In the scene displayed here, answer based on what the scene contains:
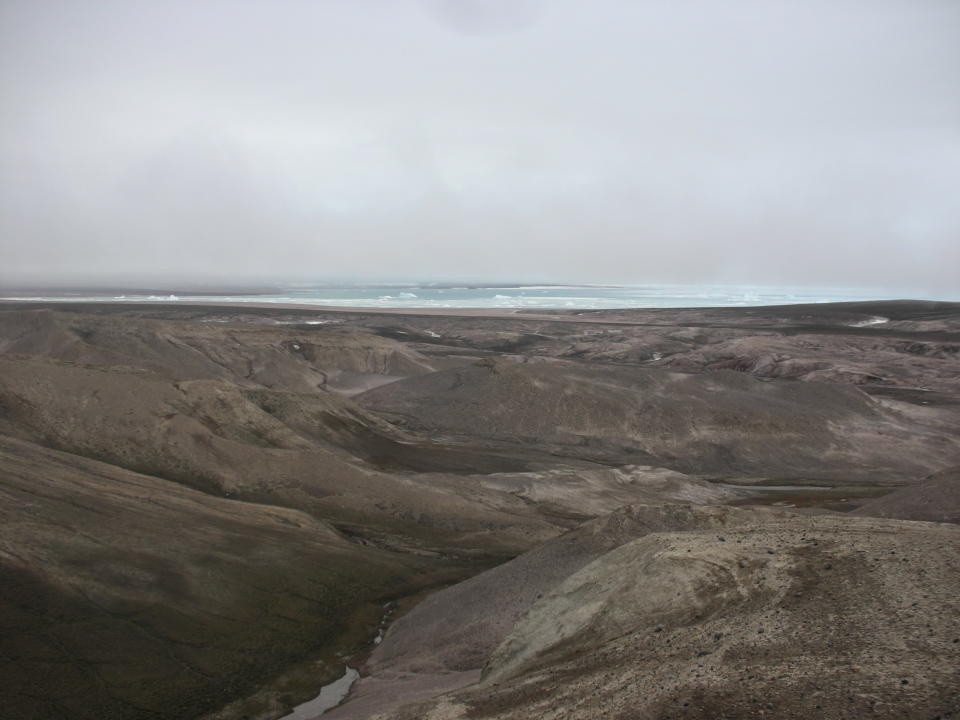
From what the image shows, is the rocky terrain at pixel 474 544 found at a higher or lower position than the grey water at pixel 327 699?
higher

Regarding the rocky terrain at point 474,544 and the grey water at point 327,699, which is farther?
the grey water at point 327,699

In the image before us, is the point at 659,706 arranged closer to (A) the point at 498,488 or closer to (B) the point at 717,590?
(B) the point at 717,590

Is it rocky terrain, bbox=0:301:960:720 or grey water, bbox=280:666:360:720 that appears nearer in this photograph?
rocky terrain, bbox=0:301:960:720

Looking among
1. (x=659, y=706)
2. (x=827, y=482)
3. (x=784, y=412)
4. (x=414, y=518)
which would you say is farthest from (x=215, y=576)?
(x=784, y=412)

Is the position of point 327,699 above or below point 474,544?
below

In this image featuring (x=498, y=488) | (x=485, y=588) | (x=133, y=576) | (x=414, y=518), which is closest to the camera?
(x=133, y=576)

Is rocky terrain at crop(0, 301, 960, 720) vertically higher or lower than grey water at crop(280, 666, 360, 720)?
higher

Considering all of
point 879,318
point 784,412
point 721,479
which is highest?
point 879,318

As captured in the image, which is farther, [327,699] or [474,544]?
[474,544]
